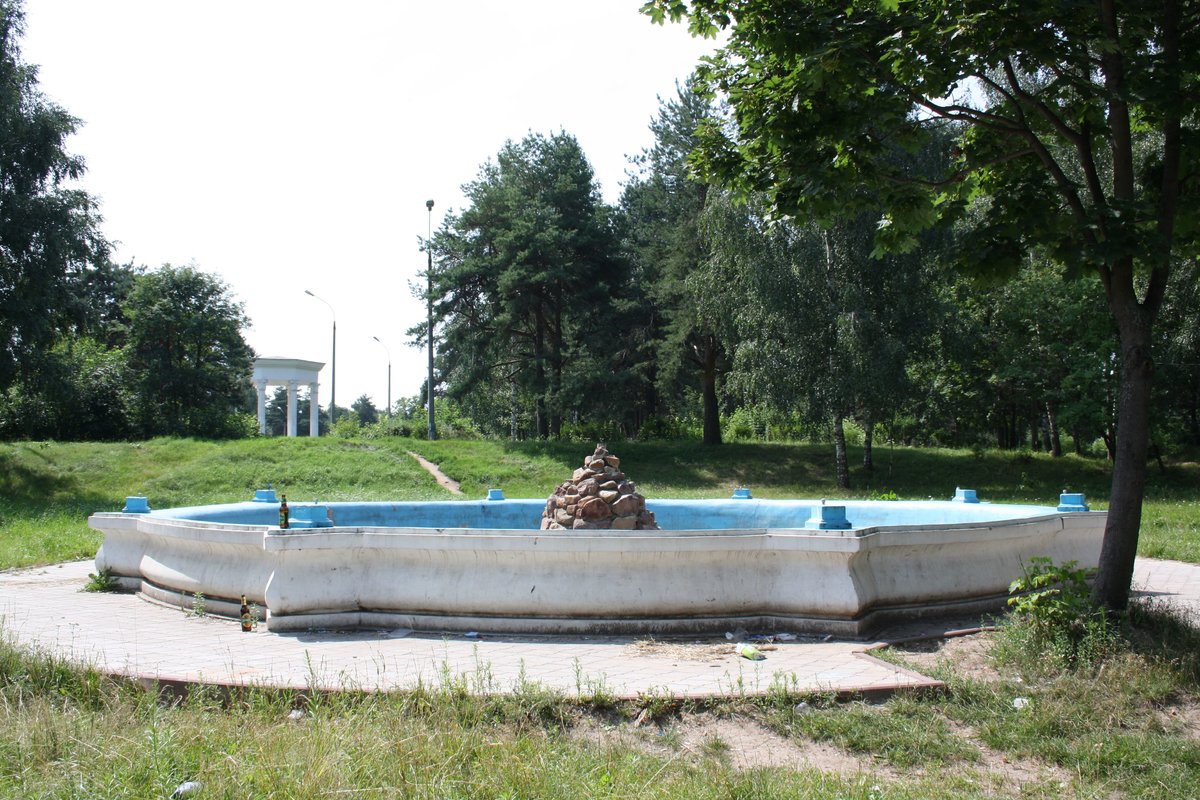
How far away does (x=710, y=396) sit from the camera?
36906mm

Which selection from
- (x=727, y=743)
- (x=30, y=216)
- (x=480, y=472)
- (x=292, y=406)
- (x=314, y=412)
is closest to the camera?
(x=727, y=743)

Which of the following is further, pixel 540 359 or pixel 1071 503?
pixel 540 359

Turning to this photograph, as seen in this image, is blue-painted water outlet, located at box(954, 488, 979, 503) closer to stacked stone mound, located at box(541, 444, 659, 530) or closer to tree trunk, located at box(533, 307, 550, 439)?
stacked stone mound, located at box(541, 444, 659, 530)

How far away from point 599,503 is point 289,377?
3620 centimetres

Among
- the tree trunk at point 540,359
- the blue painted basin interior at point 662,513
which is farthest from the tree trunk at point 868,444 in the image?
the blue painted basin interior at point 662,513

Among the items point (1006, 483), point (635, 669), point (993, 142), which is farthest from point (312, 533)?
point (1006, 483)

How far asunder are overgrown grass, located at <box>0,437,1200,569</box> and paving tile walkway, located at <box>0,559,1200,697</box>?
17.2 meters

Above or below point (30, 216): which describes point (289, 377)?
below

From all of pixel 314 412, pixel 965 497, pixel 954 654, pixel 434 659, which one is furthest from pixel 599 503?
pixel 314 412

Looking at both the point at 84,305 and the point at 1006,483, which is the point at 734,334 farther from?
the point at 84,305

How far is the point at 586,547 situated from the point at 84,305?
2942cm

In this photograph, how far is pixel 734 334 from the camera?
3047 centimetres

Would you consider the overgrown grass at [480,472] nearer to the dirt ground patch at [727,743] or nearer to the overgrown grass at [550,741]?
the overgrown grass at [550,741]

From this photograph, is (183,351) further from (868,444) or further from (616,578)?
(616,578)
